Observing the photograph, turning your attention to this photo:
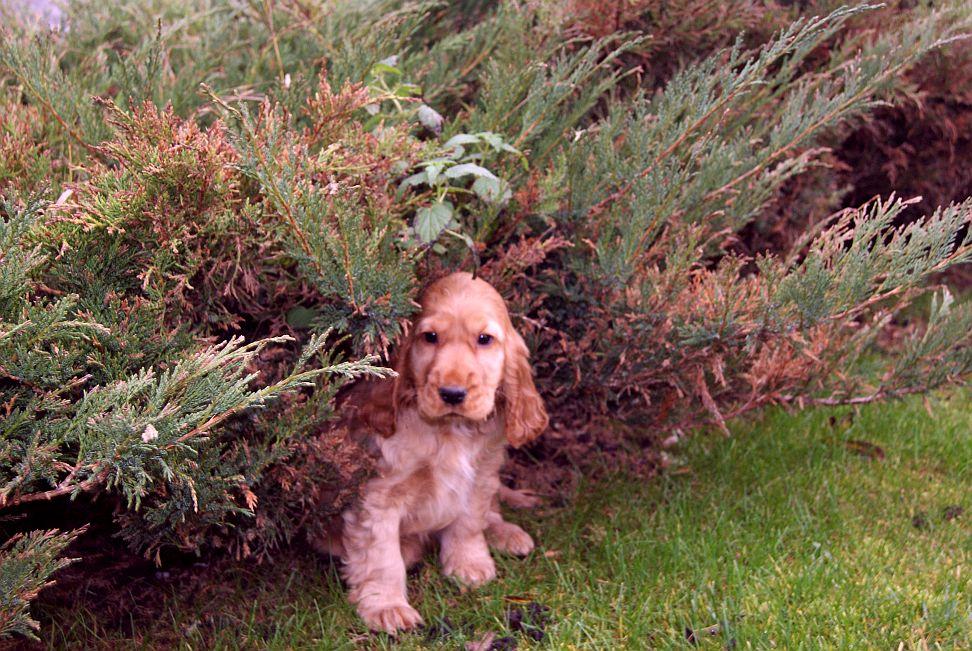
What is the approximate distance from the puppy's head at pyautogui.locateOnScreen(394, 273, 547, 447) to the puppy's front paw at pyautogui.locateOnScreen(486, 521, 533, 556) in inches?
28.3

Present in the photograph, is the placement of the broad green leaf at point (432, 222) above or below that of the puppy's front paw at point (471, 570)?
above

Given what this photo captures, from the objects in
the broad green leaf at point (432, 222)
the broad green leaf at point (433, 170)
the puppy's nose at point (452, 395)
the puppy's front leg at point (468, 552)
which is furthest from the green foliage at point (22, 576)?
the puppy's front leg at point (468, 552)

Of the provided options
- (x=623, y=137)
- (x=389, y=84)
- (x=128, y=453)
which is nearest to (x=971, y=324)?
(x=623, y=137)

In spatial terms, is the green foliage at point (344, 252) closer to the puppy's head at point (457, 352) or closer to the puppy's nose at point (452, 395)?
the puppy's head at point (457, 352)

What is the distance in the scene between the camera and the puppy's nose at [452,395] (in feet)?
8.51

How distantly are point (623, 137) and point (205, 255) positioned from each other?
169 centimetres

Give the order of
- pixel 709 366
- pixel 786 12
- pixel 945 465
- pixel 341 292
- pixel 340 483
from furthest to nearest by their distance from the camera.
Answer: pixel 786 12 → pixel 945 465 → pixel 709 366 → pixel 340 483 → pixel 341 292

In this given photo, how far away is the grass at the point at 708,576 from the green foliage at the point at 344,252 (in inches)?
11.5

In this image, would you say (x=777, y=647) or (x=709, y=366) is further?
(x=709, y=366)

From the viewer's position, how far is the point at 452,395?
2.60 metres

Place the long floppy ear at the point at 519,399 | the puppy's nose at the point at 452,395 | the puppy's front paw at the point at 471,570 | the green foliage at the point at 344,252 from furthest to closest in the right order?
1. the puppy's front paw at the point at 471,570
2. the long floppy ear at the point at 519,399
3. the puppy's nose at the point at 452,395
4. the green foliage at the point at 344,252

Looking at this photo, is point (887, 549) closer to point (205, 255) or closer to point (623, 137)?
point (623, 137)

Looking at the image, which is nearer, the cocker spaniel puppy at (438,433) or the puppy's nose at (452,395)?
the puppy's nose at (452,395)

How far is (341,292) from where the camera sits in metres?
2.50
